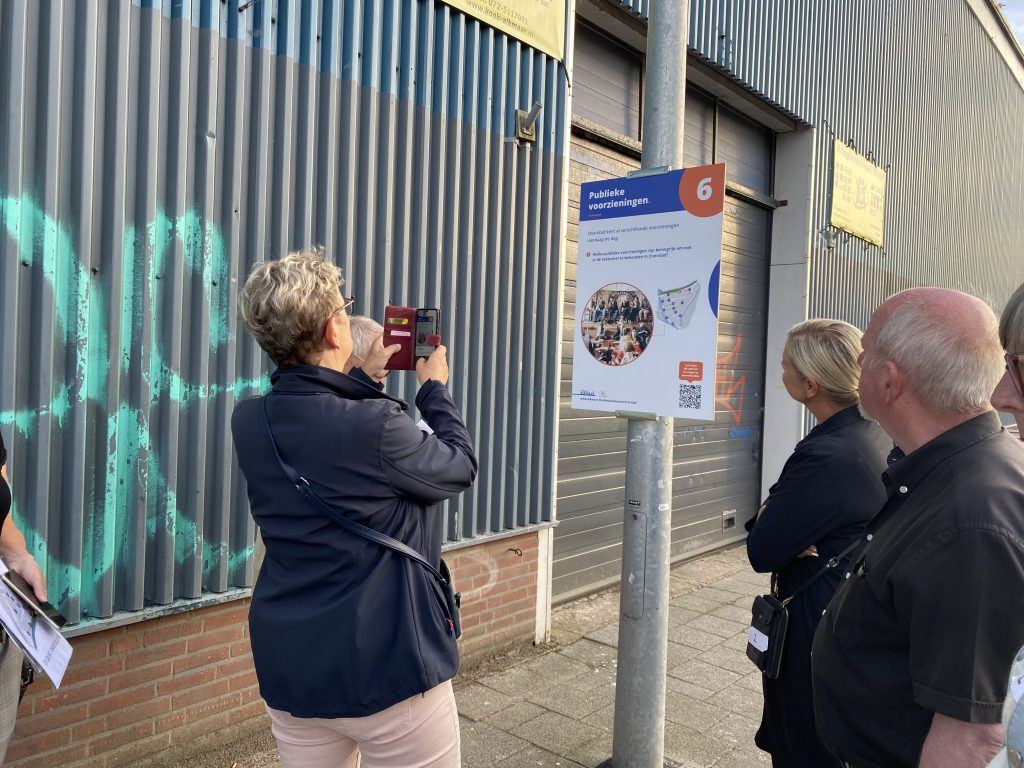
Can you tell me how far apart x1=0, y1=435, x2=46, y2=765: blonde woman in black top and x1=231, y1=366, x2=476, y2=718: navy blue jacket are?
0.70 meters

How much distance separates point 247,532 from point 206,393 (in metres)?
0.69

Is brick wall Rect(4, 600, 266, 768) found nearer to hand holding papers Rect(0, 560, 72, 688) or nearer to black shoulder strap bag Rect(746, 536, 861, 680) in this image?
hand holding papers Rect(0, 560, 72, 688)

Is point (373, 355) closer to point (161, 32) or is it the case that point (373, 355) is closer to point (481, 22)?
point (161, 32)

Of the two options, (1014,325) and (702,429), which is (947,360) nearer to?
(1014,325)

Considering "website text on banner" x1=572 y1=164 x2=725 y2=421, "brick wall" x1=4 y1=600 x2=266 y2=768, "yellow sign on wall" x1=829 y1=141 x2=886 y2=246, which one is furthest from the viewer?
"yellow sign on wall" x1=829 y1=141 x2=886 y2=246

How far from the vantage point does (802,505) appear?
2.73 metres

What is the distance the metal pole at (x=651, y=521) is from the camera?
351 cm

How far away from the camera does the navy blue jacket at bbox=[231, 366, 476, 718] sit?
202cm

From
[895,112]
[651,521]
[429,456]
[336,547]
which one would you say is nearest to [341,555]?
[336,547]

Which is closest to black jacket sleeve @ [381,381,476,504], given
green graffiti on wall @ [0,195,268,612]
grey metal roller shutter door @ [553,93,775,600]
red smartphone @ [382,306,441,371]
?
red smartphone @ [382,306,441,371]

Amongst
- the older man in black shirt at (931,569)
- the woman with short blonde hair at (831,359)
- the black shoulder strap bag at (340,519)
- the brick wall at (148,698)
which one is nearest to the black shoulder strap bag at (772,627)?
the woman with short blonde hair at (831,359)

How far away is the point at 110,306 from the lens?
3.19 m

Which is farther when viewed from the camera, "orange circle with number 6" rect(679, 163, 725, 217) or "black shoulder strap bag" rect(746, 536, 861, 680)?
"orange circle with number 6" rect(679, 163, 725, 217)

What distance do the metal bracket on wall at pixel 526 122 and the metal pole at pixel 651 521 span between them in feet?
5.10
